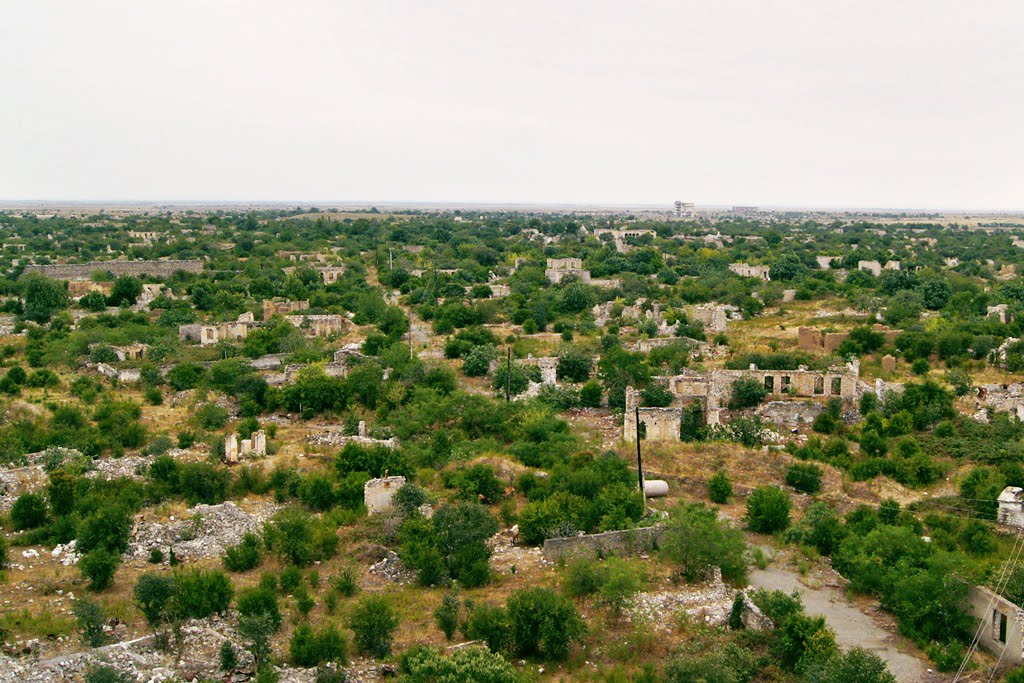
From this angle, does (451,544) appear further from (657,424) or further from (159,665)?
(657,424)

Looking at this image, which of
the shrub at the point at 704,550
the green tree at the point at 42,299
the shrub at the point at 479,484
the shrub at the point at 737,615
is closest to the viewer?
the shrub at the point at 737,615

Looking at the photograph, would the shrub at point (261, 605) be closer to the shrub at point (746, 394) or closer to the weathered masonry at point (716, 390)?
the weathered masonry at point (716, 390)

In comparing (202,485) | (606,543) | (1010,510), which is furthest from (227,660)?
(1010,510)

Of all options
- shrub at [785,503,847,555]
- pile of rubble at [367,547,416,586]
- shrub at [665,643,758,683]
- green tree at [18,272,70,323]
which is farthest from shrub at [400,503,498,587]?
green tree at [18,272,70,323]

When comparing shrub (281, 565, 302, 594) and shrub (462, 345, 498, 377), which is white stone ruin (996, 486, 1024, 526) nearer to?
shrub (281, 565, 302, 594)

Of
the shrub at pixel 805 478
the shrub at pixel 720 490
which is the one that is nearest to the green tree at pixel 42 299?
the shrub at pixel 720 490

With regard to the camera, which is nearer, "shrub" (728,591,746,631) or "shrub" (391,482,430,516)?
"shrub" (728,591,746,631)
